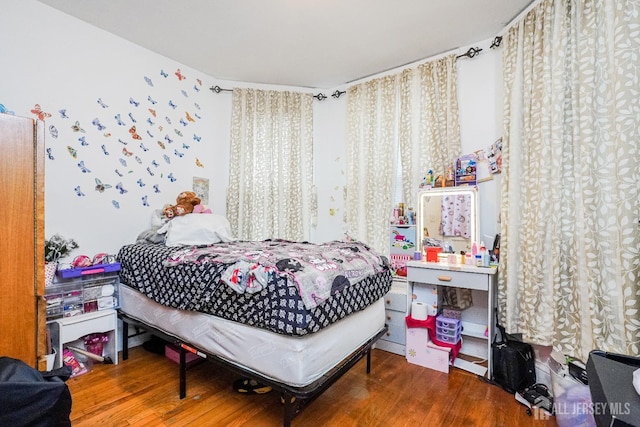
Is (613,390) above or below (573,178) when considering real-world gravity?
below

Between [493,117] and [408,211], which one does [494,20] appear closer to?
[493,117]

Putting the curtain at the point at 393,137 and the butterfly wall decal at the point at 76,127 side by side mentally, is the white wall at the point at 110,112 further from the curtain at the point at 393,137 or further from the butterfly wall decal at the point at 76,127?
the curtain at the point at 393,137

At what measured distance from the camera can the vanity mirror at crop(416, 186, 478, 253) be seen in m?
2.56

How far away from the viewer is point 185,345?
188cm

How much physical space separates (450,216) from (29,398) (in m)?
2.82

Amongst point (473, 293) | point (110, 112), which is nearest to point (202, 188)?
point (110, 112)

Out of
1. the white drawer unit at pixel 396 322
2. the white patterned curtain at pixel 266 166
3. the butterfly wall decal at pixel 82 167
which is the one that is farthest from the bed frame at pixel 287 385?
the white patterned curtain at pixel 266 166

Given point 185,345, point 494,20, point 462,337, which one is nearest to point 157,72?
point 185,345

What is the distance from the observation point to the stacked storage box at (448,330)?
2352 millimetres

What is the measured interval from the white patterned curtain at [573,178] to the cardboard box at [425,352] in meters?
0.54

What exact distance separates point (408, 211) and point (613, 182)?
1.53 m

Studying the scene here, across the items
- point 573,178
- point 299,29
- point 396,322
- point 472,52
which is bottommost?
point 396,322

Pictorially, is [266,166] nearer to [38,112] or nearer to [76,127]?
[76,127]

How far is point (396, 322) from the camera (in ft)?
8.46
